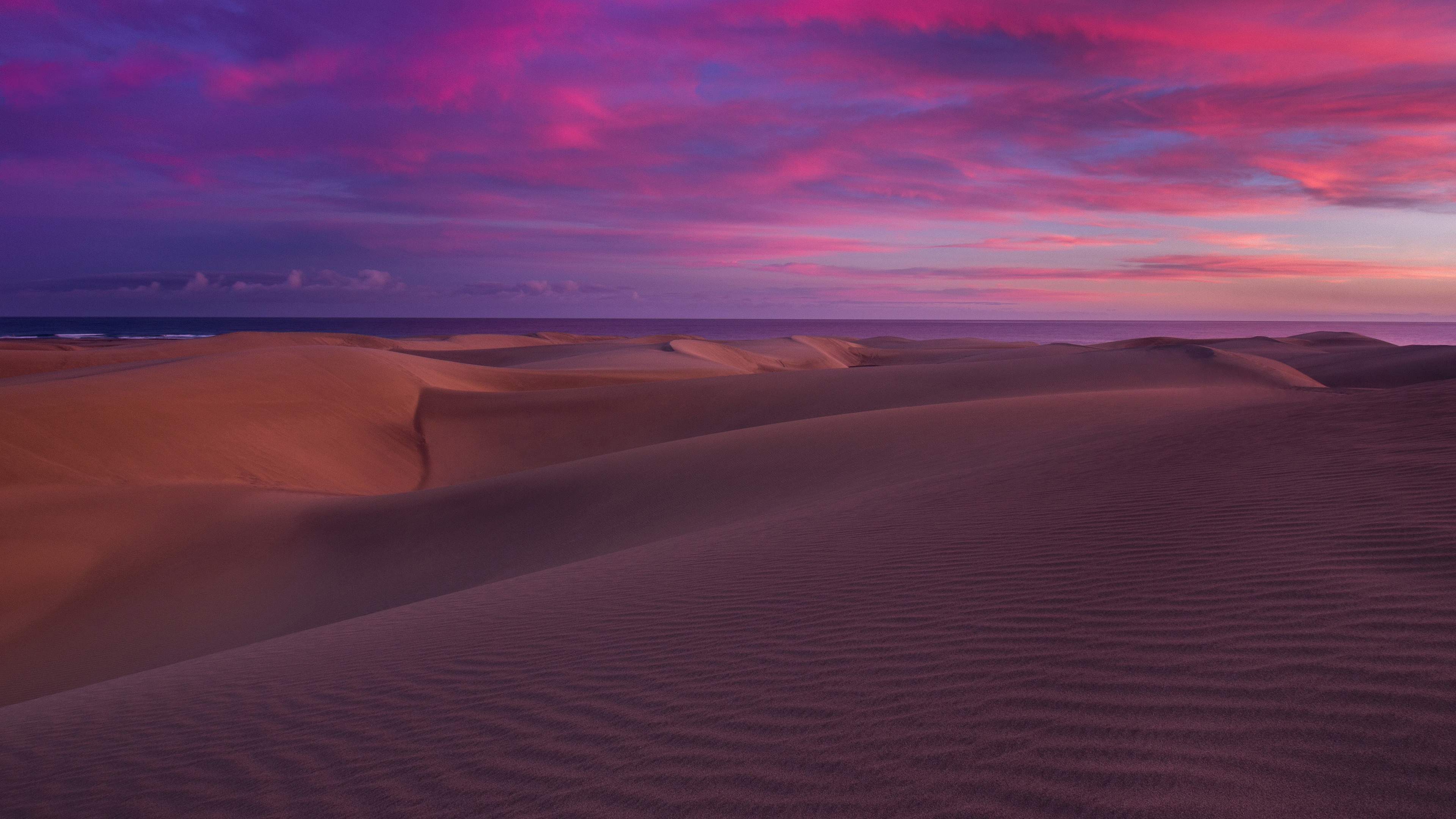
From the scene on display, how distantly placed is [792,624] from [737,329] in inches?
5588

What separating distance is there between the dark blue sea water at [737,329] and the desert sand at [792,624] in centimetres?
8841

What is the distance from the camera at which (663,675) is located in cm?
365

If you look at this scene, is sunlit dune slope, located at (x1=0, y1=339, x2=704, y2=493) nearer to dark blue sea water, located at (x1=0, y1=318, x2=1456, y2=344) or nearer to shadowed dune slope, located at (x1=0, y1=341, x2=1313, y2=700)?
shadowed dune slope, located at (x1=0, y1=341, x2=1313, y2=700)

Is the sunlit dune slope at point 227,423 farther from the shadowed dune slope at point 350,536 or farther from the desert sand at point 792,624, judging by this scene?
the shadowed dune slope at point 350,536

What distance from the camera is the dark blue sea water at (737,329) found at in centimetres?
10262

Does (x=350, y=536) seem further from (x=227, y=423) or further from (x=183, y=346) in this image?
(x=183, y=346)

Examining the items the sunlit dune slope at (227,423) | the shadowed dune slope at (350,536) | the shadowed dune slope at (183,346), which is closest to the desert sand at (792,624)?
the shadowed dune slope at (350,536)

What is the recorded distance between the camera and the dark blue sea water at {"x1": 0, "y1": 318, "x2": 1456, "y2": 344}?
102625 mm

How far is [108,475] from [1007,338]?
101m

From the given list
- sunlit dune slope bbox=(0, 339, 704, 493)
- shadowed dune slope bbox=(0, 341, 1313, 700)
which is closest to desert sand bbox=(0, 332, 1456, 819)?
shadowed dune slope bbox=(0, 341, 1313, 700)

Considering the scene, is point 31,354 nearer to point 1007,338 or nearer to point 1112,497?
point 1112,497

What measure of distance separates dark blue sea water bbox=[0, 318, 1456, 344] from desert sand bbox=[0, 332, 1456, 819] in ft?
290

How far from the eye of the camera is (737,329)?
14512 centimetres

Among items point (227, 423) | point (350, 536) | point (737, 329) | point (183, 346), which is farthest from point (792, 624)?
point (737, 329)
